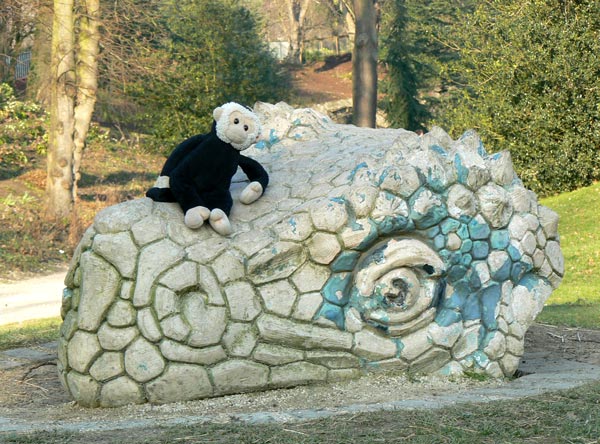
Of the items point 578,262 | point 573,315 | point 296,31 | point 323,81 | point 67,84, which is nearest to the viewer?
point 573,315

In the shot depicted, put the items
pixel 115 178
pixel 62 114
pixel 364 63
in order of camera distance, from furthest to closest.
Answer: pixel 115 178 < pixel 364 63 < pixel 62 114

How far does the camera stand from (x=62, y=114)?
58.5 feet

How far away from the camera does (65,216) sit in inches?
695

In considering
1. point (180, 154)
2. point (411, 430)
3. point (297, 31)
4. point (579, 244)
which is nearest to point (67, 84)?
point (579, 244)

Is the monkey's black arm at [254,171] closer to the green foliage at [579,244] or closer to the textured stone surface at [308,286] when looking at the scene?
the textured stone surface at [308,286]

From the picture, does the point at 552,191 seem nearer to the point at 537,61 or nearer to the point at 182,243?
the point at 537,61

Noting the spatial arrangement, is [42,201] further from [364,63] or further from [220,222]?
[220,222]

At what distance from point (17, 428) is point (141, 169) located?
20523mm

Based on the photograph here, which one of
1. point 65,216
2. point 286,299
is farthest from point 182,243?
point 65,216

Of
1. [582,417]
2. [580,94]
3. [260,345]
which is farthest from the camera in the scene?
[580,94]

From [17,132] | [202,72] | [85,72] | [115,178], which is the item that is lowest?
[115,178]

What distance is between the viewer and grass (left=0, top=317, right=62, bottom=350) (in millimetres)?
8195

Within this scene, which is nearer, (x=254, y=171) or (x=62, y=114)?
(x=254, y=171)

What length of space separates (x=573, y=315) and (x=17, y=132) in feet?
53.2
